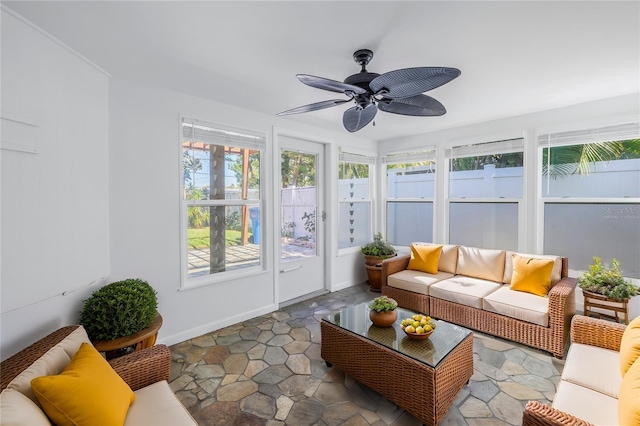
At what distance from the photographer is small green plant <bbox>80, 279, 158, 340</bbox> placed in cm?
200

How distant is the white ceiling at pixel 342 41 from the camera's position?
5.22 ft

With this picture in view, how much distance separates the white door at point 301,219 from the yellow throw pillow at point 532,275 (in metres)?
2.50

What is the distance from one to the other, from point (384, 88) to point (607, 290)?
2962 mm

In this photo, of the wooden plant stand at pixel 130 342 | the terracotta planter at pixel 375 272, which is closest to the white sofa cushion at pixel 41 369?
the wooden plant stand at pixel 130 342

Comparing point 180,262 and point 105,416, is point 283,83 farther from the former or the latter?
point 105,416

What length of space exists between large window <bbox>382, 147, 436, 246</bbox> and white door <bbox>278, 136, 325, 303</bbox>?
1400 mm

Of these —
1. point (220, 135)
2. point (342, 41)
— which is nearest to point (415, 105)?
point (342, 41)

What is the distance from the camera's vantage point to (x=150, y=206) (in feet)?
8.81

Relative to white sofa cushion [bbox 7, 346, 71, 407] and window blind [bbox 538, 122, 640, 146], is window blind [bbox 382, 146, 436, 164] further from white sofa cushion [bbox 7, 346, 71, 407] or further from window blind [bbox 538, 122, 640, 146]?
white sofa cushion [bbox 7, 346, 71, 407]

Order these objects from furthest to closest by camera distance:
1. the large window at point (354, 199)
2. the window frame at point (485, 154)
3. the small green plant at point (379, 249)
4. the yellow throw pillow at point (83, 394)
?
the large window at point (354, 199) → the small green plant at point (379, 249) → the window frame at point (485, 154) → the yellow throw pillow at point (83, 394)

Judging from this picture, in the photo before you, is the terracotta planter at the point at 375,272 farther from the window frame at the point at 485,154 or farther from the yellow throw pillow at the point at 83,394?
the yellow throw pillow at the point at 83,394

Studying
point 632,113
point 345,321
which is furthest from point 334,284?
point 632,113

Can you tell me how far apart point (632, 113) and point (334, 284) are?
158 inches

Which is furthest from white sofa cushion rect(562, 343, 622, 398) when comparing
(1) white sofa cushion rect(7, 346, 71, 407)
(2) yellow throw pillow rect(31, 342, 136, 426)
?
(1) white sofa cushion rect(7, 346, 71, 407)
